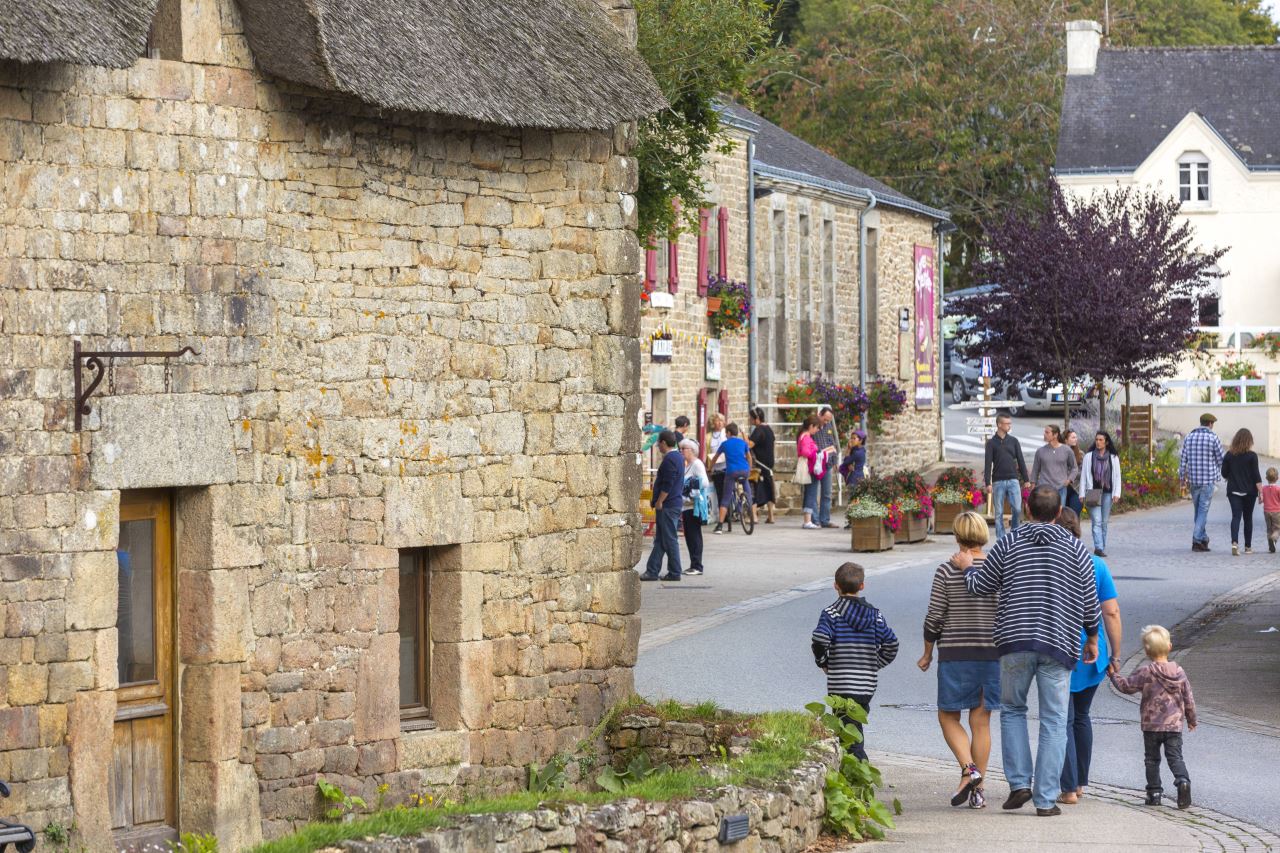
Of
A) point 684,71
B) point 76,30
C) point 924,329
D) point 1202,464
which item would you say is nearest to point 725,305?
point 1202,464

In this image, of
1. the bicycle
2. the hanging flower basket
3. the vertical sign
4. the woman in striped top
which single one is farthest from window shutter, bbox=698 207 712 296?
the woman in striped top

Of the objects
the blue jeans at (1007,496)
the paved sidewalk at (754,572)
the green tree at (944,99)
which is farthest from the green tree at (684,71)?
the green tree at (944,99)

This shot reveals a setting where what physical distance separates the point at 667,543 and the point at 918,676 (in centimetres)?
586

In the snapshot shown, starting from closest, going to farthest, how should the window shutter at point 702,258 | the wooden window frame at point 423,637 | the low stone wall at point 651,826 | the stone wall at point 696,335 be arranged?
the low stone wall at point 651,826, the wooden window frame at point 423,637, the stone wall at point 696,335, the window shutter at point 702,258

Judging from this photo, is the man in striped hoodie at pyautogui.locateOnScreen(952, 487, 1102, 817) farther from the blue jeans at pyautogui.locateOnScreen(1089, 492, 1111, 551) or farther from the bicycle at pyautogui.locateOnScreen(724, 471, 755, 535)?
the bicycle at pyautogui.locateOnScreen(724, 471, 755, 535)

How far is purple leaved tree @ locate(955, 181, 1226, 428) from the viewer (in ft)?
120

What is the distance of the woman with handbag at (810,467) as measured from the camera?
28.9 meters

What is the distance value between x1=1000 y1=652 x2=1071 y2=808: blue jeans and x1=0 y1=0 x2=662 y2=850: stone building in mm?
2809

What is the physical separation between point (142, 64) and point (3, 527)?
244 cm

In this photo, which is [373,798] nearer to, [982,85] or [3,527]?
[3,527]

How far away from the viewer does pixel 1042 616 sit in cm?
1036

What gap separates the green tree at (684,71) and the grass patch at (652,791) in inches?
269

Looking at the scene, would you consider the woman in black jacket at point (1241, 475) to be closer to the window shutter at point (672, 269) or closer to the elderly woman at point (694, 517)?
the elderly woman at point (694, 517)

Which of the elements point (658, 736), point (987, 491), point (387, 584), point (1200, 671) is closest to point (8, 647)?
point (387, 584)
